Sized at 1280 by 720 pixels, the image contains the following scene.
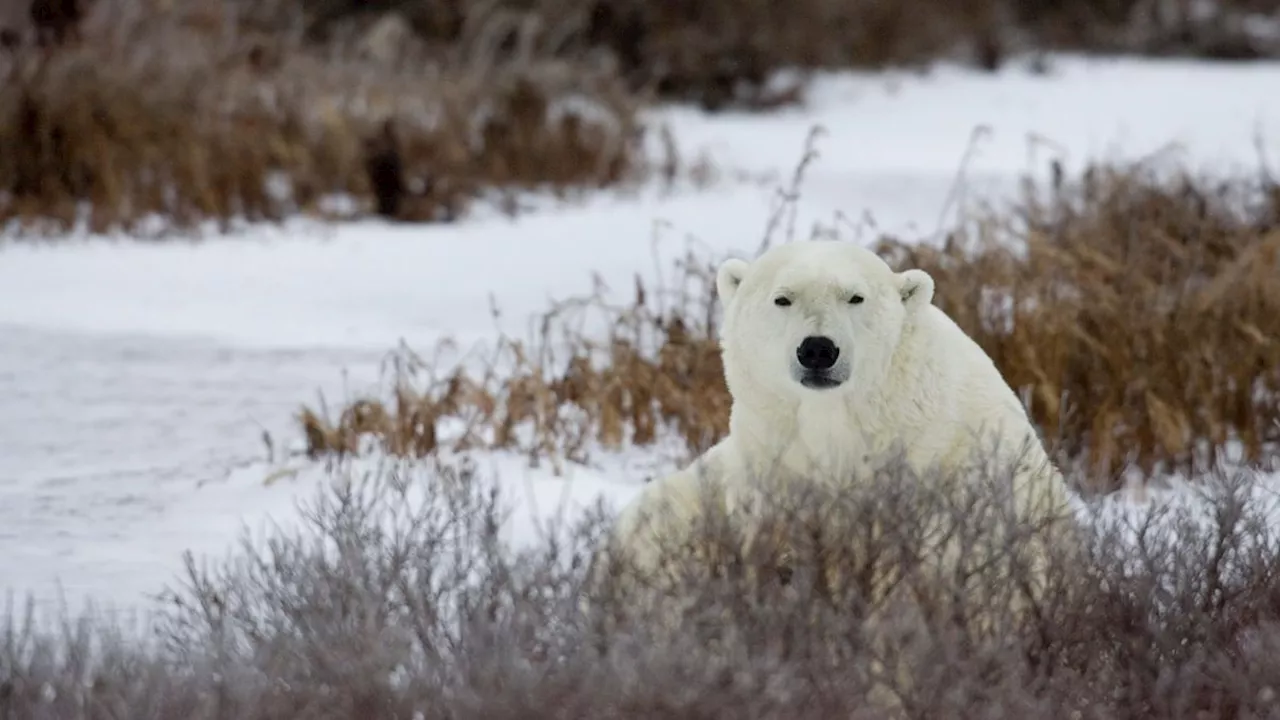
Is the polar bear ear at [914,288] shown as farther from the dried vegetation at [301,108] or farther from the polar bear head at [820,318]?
the dried vegetation at [301,108]

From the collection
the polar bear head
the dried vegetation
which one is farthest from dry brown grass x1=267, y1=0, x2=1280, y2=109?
the polar bear head

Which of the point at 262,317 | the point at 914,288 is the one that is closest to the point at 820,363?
the point at 914,288

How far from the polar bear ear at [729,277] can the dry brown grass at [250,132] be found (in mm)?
6971

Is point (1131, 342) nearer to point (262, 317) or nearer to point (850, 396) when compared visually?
point (850, 396)

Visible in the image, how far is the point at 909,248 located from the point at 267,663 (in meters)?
3.50

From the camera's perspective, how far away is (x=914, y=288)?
3.19 m

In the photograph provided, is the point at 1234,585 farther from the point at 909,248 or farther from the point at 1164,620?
the point at 909,248

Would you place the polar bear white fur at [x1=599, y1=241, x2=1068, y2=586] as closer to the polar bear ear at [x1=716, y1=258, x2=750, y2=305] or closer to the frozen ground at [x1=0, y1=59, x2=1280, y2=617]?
the polar bear ear at [x1=716, y1=258, x2=750, y2=305]

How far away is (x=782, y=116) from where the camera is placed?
57.8 feet

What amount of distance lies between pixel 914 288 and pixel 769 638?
2.30ft

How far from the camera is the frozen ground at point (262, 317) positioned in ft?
15.6

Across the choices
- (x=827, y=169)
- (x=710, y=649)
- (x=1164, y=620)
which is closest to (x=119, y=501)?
(x=710, y=649)

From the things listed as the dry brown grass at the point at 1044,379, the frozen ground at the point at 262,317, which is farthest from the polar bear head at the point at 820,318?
the dry brown grass at the point at 1044,379

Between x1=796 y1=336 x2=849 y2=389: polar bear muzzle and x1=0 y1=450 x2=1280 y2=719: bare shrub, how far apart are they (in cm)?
19
